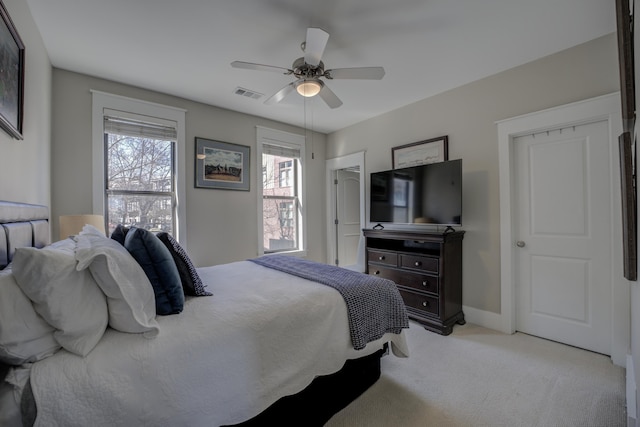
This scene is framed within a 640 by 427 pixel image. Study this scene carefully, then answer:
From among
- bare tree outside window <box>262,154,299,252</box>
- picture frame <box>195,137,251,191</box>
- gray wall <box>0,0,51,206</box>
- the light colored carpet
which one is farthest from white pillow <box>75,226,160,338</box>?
bare tree outside window <box>262,154,299,252</box>

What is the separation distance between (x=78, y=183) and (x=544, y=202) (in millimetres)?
4696

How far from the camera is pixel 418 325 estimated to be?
300 cm

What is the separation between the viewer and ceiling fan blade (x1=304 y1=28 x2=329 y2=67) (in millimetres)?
1718

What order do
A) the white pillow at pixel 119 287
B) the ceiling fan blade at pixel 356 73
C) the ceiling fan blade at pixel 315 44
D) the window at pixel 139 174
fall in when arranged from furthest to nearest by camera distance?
the window at pixel 139 174 < the ceiling fan blade at pixel 356 73 < the ceiling fan blade at pixel 315 44 < the white pillow at pixel 119 287

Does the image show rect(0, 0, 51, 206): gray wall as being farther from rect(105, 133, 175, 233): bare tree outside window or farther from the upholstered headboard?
rect(105, 133, 175, 233): bare tree outside window

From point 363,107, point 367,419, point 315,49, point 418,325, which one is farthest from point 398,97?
point 367,419

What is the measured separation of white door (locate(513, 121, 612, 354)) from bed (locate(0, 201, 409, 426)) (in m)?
1.91

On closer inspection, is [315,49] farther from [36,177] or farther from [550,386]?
[550,386]

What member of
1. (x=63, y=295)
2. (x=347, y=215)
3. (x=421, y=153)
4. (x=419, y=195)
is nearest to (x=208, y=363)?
(x=63, y=295)

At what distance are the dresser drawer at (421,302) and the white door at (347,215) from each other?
1.84 meters

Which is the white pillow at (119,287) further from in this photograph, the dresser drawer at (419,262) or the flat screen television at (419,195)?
the flat screen television at (419,195)

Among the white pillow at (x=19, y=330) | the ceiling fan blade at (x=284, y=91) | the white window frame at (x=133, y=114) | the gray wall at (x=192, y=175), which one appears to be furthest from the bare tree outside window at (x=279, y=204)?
the white pillow at (x=19, y=330)

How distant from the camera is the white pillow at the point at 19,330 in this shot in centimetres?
85

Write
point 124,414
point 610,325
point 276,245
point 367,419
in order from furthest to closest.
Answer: point 276,245
point 610,325
point 367,419
point 124,414
